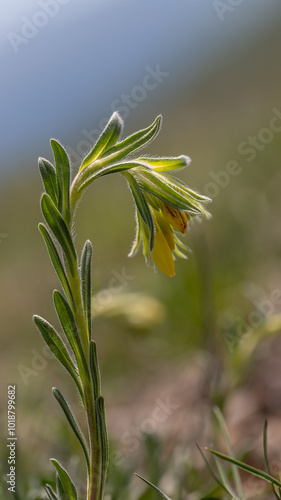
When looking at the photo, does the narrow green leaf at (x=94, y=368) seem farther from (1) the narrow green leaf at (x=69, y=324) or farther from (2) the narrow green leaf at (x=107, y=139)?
(2) the narrow green leaf at (x=107, y=139)

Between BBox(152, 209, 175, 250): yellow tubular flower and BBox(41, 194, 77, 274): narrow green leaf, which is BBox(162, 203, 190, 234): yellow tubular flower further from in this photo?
BBox(41, 194, 77, 274): narrow green leaf

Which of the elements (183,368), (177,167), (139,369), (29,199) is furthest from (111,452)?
(29,199)

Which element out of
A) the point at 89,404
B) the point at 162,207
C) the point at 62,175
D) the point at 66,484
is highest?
the point at 62,175

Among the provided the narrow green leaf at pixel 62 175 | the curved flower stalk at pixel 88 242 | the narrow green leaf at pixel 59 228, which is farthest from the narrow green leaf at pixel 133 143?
the narrow green leaf at pixel 59 228

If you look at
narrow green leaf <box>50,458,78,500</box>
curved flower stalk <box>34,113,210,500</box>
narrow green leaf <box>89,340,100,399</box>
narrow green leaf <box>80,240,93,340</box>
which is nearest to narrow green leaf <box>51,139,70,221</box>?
curved flower stalk <box>34,113,210,500</box>

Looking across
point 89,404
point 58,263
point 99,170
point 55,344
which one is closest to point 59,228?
point 58,263

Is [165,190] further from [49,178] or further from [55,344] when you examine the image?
[55,344]
